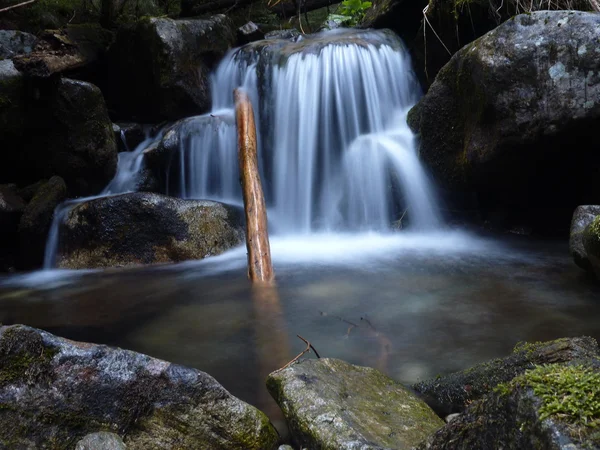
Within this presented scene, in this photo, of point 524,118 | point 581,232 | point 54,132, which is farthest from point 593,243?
point 54,132

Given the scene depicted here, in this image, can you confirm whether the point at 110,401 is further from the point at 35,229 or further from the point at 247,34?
the point at 247,34

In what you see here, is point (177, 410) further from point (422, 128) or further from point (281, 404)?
point (422, 128)

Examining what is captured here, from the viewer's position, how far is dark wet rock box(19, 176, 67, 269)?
6.73 metres

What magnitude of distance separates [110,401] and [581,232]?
422cm

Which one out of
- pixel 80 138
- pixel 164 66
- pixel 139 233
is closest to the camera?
pixel 139 233

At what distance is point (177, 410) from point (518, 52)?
5.10m

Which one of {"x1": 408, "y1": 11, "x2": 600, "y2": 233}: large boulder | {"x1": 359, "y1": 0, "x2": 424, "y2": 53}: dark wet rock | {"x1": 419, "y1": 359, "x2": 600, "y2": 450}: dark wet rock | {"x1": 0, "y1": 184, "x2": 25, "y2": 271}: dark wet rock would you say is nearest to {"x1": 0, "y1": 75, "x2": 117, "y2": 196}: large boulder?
{"x1": 0, "y1": 184, "x2": 25, "y2": 271}: dark wet rock

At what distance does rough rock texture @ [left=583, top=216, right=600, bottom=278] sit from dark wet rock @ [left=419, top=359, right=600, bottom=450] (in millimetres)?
3052

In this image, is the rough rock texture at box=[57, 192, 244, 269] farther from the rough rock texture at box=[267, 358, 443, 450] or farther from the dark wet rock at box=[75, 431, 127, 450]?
the dark wet rock at box=[75, 431, 127, 450]

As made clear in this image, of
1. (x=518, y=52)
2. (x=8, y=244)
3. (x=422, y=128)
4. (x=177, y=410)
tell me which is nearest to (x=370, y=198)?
(x=422, y=128)

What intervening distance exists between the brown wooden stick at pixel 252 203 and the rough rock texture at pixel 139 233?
3.84 feet

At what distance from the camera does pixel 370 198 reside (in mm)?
7500

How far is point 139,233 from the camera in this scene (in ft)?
20.9

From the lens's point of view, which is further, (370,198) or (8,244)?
(370,198)
